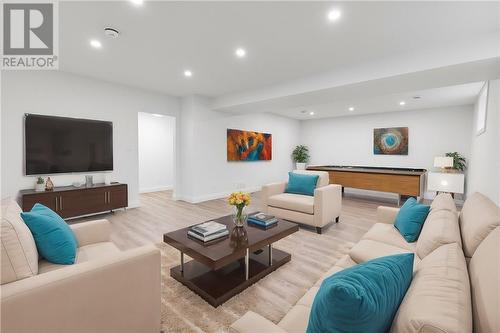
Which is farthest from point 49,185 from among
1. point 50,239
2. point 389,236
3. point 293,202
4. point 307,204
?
point 389,236

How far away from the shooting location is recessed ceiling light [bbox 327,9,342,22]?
2.15m

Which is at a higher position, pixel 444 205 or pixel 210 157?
pixel 210 157

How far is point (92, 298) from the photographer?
1.15m

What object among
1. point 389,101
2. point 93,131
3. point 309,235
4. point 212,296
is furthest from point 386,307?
point 389,101

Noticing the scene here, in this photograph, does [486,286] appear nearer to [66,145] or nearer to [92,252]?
[92,252]

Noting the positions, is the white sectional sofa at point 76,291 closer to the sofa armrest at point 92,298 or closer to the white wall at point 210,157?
the sofa armrest at point 92,298

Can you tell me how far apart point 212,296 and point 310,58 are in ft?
10.2

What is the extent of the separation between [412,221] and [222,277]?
1.80m

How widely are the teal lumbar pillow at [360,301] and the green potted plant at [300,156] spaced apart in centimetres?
734

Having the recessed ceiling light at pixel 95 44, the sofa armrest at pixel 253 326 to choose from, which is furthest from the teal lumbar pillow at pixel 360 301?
the recessed ceiling light at pixel 95 44

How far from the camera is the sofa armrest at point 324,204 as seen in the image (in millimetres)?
3275

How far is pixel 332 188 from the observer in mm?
3547

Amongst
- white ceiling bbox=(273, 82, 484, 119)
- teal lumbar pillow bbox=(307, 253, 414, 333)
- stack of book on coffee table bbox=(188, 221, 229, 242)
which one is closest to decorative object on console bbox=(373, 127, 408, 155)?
white ceiling bbox=(273, 82, 484, 119)

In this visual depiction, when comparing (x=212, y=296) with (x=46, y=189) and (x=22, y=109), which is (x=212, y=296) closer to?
(x=46, y=189)
